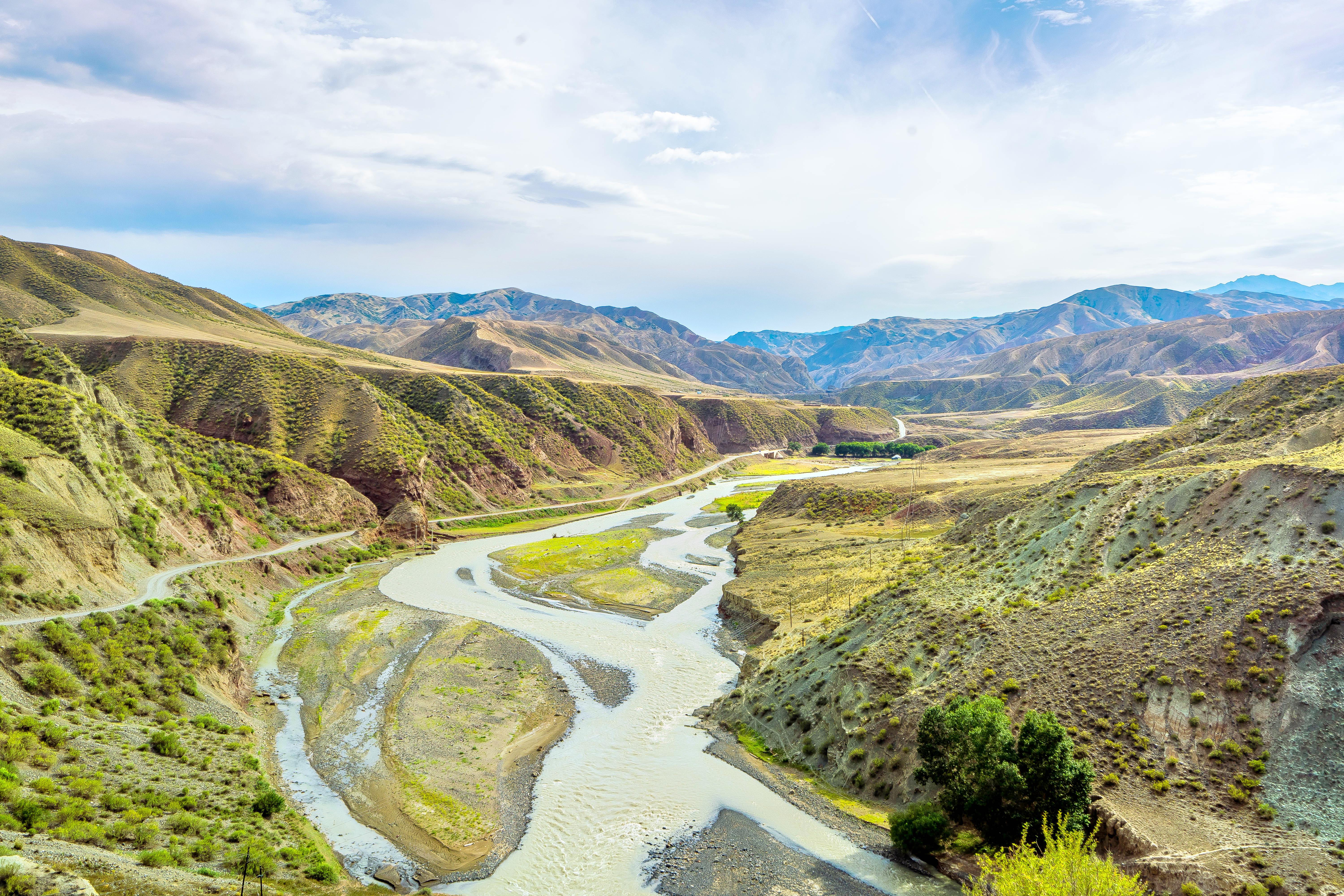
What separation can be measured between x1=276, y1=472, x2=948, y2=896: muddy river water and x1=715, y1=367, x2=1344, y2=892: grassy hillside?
408 cm

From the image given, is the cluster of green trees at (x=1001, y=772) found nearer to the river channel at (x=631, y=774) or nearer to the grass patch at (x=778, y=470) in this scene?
the river channel at (x=631, y=774)

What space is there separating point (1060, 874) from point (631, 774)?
69.3 ft

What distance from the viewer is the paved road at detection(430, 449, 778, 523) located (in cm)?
10850

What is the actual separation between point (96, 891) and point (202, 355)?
405 ft

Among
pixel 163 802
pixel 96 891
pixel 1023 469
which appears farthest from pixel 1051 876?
pixel 1023 469

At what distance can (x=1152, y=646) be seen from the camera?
31125mm

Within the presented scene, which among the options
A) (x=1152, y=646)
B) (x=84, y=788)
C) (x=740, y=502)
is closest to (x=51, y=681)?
(x=84, y=788)

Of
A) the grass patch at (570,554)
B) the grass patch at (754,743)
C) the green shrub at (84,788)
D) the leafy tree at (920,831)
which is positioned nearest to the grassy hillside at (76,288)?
the grass patch at (570,554)

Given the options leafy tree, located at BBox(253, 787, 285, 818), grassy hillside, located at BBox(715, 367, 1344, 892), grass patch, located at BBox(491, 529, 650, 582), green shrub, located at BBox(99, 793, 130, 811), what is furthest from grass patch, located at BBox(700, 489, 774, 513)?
green shrub, located at BBox(99, 793, 130, 811)

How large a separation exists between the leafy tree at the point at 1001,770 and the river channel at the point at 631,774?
3380mm

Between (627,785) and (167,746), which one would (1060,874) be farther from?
(167,746)

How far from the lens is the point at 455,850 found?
96.9 ft

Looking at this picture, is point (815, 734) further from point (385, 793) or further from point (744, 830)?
point (385, 793)

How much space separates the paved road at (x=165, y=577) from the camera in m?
37.8
